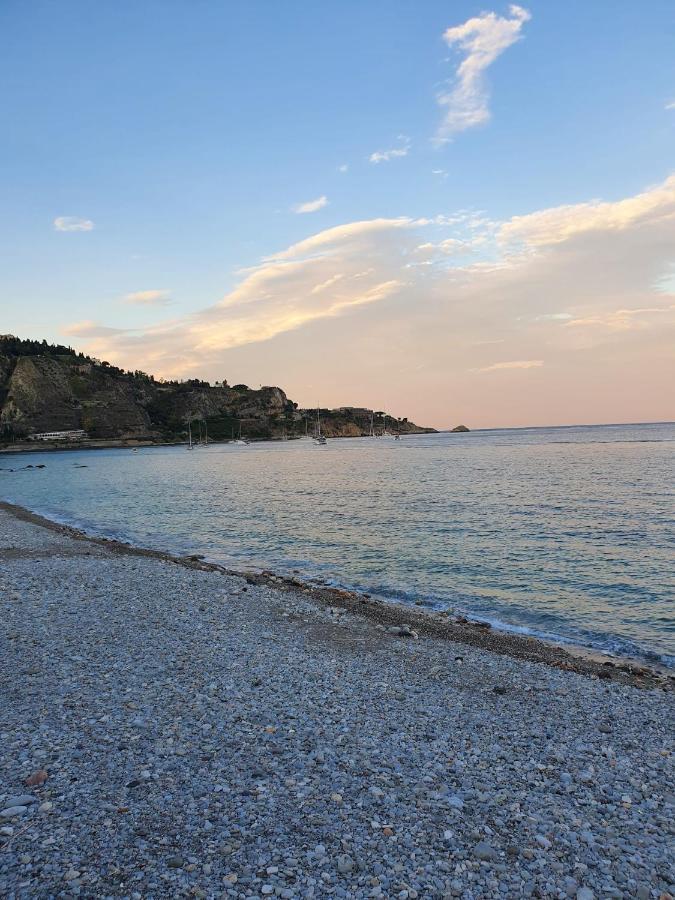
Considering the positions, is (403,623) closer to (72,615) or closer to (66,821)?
(72,615)

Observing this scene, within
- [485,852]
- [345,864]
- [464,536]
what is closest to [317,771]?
[345,864]

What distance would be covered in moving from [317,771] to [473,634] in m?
8.57

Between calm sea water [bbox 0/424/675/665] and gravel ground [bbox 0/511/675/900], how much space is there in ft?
20.6

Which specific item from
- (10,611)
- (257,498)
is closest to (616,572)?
(10,611)

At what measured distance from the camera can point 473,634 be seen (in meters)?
14.5

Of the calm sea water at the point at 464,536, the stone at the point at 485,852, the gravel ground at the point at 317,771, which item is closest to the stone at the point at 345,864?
the gravel ground at the point at 317,771

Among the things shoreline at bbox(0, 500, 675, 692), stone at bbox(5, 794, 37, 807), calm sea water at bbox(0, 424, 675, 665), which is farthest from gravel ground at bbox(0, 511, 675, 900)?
calm sea water at bbox(0, 424, 675, 665)

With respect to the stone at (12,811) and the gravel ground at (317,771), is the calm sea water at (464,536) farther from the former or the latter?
the stone at (12,811)

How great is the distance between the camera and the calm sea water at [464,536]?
17.6 metres

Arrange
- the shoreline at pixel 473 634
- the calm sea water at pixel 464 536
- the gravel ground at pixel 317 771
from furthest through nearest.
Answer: the calm sea water at pixel 464 536 < the shoreline at pixel 473 634 < the gravel ground at pixel 317 771

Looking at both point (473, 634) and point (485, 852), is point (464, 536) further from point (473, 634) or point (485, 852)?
point (485, 852)

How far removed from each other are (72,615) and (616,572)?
1909cm

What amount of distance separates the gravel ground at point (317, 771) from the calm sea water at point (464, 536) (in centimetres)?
626

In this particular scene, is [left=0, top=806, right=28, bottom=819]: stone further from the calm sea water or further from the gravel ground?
the calm sea water
